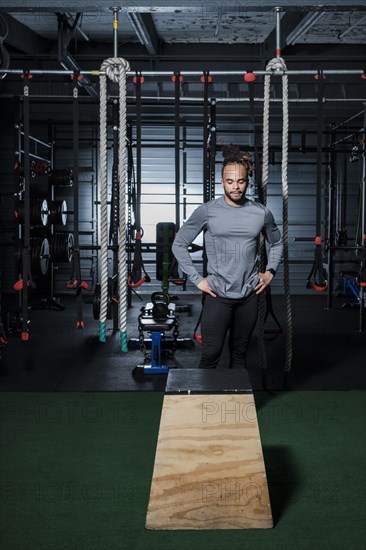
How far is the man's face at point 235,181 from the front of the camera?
10.4 ft

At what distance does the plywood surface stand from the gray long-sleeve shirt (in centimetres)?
95

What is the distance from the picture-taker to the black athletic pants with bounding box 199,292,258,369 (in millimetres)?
3391

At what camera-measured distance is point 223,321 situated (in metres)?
3.41

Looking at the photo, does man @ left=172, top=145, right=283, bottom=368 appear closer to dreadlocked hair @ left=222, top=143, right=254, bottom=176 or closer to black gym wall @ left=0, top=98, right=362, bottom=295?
Answer: dreadlocked hair @ left=222, top=143, right=254, bottom=176

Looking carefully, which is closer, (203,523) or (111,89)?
(203,523)

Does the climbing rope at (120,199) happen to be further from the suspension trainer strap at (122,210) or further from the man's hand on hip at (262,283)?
the man's hand on hip at (262,283)

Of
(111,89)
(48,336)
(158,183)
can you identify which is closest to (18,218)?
(48,336)

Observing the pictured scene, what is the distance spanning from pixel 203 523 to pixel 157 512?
175 mm

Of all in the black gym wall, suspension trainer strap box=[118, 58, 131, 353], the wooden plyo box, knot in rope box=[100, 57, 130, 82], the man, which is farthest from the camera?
the black gym wall

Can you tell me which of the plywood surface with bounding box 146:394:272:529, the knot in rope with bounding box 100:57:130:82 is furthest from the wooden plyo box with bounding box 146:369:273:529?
the knot in rope with bounding box 100:57:130:82

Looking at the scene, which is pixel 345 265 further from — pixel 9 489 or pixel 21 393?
pixel 9 489

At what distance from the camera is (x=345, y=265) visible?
10227 millimetres

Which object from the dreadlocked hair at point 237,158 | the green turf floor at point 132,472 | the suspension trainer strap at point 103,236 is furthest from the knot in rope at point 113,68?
the green turf floor at point 132,472

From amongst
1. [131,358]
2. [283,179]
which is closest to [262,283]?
[283,179]
